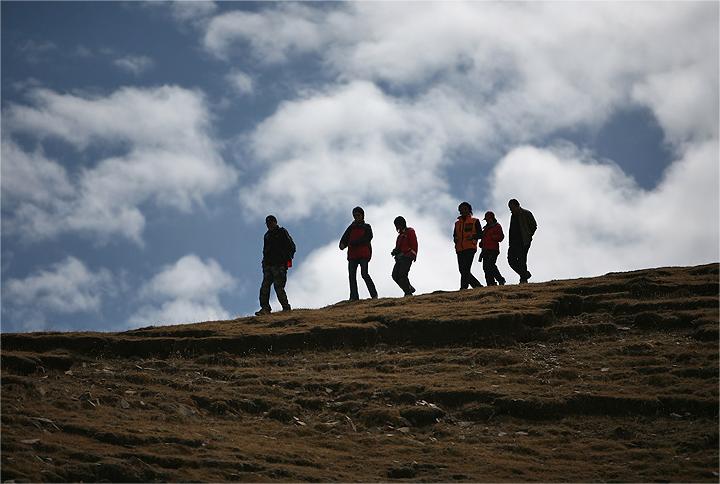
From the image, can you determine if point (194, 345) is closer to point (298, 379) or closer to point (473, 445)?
point (298, 379)

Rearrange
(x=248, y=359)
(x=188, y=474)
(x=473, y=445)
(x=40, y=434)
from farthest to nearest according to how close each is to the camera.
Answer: (x=248, y=359)
(x=473, y=445)
(x=40, y=434)
(x=188, y=474)

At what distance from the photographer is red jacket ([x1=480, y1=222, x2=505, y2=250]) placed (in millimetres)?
31031

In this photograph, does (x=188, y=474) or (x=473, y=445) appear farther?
(x=473, y=445)

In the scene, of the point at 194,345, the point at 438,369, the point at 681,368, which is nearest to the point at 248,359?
the point at 194,345

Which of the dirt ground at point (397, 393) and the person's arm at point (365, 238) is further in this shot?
the person's arm at point (365, 238)

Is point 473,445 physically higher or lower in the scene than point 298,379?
lower

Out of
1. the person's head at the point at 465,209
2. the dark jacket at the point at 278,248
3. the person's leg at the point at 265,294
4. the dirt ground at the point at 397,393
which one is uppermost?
the person's head at the point at 465,209

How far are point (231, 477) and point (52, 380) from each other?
295 inches

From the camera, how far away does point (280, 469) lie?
15312 millimetres

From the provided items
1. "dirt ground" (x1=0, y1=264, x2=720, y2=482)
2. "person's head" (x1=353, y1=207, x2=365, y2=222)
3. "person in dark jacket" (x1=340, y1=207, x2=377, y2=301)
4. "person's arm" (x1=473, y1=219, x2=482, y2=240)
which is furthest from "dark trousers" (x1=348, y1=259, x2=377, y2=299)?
"person's arm" (x1=473, y1=219, x2=482, y2=240)

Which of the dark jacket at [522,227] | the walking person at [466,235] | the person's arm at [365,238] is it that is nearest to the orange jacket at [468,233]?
the walking person at [466,235]

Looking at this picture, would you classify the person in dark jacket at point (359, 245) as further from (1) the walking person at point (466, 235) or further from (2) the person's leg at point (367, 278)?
(1) the walking person at point (466, 235)

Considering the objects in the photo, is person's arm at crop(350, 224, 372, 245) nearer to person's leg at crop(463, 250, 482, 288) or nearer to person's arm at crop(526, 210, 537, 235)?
person's leg at crop(463, 250, 482, 288)

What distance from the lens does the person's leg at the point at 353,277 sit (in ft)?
102
